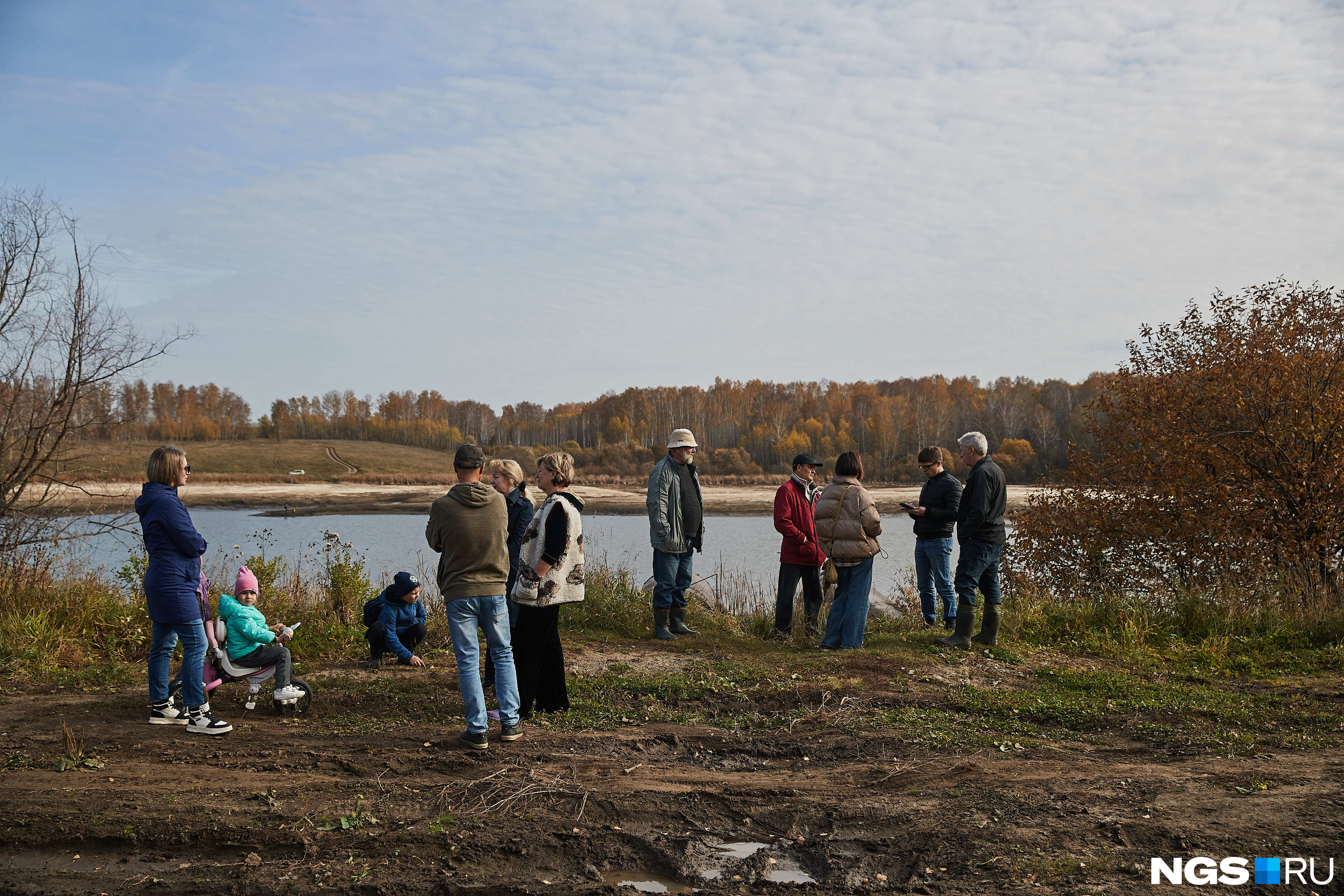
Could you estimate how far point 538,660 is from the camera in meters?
6.11

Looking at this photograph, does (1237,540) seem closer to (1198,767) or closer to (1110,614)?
(1110,614)

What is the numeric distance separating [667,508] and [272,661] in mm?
3936

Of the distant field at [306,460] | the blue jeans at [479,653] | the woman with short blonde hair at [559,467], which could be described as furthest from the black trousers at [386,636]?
the distant field at [306,460]

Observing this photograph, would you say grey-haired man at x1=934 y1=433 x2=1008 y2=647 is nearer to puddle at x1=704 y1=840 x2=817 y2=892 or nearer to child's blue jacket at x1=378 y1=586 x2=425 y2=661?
puddle at x1=704 y1=840 x2=817 y2=892

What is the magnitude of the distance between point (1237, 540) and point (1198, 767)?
7651 millimetres

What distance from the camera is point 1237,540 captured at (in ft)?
36.8

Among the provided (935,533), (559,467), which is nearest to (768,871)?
(559,467)

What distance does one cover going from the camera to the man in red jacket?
872 centimetres

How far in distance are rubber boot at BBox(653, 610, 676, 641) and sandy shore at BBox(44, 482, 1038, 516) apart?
26.9 m

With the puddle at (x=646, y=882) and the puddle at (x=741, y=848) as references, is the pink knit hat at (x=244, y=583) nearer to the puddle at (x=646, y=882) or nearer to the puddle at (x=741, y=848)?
the puddle at (x=646, y=882)

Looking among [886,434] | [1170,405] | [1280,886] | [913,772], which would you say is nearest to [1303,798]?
[1280,886]

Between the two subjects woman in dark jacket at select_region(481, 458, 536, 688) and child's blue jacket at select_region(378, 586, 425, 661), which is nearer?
woman in dark jacket at select_region(481, 458, 536, 688)

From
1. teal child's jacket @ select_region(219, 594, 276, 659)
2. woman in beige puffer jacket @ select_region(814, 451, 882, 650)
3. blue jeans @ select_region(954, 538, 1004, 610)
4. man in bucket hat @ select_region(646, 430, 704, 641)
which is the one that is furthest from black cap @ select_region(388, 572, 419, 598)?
blue jeans @ select_region(954, 538, 1004, 610)

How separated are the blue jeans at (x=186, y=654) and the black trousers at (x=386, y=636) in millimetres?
1826
